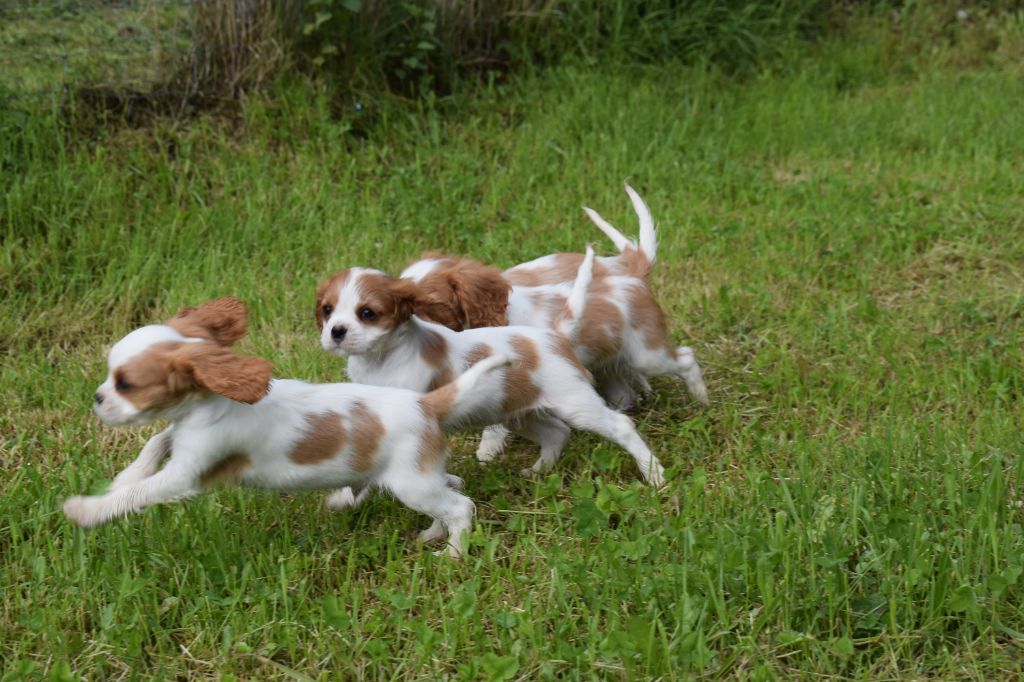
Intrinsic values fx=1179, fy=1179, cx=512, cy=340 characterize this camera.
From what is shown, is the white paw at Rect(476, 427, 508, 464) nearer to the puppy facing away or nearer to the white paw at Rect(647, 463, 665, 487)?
→ the white paw at Rect(647, 463, 665, 487)

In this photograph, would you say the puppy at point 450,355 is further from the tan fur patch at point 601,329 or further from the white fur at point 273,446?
the white fur at point 273,446

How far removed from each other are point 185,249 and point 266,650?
335 centimetres

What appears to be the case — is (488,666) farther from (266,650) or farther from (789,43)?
(789,43)

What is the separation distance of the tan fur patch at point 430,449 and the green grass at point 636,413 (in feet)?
1.02

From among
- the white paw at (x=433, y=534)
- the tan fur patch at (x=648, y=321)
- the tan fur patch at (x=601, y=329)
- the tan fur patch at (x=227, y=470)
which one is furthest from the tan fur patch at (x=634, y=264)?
the tan fur patch at (x=227, y=470)

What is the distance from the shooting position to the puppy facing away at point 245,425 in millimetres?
3291

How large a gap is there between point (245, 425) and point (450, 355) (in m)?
0.93

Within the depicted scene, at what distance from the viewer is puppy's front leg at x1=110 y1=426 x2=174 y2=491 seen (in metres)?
3.54

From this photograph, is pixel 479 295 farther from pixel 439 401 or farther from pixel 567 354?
pixel 439 401

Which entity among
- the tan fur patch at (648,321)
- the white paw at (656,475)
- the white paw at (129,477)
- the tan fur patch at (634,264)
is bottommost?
the white paw at (656,475)

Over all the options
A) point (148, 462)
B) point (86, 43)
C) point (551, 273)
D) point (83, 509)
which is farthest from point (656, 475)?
point (86, 43)

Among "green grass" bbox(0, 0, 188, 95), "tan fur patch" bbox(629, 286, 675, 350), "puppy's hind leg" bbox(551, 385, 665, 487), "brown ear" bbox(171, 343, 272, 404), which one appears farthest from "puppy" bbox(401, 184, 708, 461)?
"green grass" bbox(0, 0, 188, 95)

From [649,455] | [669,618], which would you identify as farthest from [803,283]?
[669,618]

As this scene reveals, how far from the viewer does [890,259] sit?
6.36 metres
